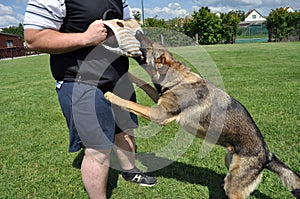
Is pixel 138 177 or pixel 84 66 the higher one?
pixel 84 66

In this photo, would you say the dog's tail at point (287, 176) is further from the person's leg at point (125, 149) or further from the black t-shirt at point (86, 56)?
the black t-shirt at point (86, 56)

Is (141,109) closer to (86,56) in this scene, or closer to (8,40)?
(86,56)

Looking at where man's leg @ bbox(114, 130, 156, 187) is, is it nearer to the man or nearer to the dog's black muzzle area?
the man

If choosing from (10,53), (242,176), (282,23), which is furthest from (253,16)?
(242,176)

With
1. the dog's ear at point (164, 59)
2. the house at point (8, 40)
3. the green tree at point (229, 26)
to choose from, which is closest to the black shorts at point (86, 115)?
the dog's ear at point (164, 59)

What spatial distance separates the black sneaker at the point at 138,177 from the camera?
13.0ft

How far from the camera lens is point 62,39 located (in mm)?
2447

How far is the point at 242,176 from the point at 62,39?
7.58 feet

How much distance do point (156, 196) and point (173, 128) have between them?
223 cm

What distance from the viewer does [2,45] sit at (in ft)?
182

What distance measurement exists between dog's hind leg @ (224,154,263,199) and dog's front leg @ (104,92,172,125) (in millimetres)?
908

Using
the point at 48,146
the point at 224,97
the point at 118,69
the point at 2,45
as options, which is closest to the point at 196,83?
the point at 224,97

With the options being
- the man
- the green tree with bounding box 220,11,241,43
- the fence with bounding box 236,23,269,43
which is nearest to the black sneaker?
the man

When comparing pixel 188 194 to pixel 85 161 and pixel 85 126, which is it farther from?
pixel 85 126
